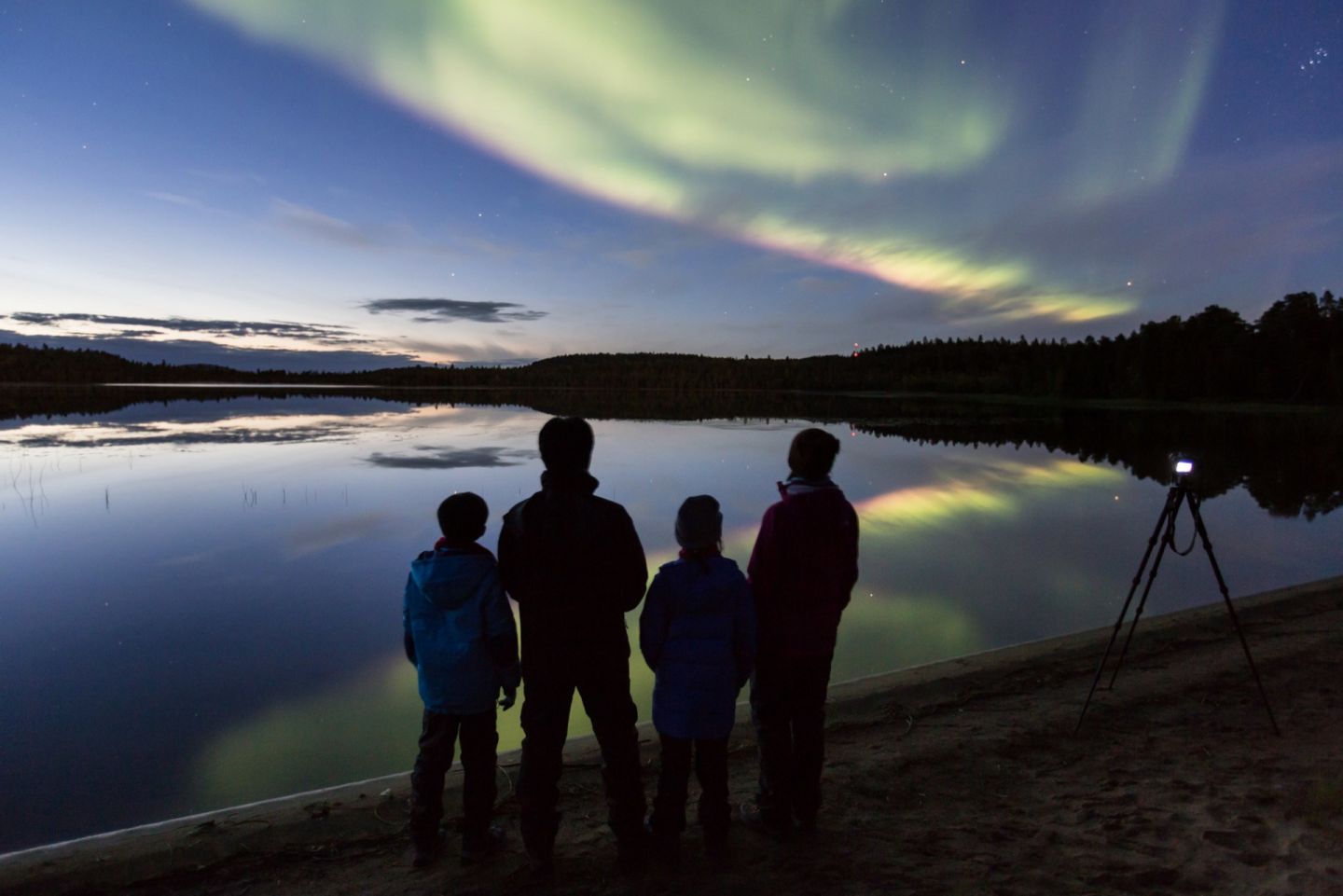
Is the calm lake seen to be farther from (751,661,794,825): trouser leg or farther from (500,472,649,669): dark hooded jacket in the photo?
(500,472,649,669): dark hooded jacket

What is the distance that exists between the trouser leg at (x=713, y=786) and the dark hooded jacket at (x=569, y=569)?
0.75 metres

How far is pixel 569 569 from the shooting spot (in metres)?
3.37

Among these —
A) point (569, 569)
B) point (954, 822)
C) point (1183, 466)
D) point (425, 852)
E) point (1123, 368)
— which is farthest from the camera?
point (1123, 368)

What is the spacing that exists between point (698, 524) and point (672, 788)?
1422 mm

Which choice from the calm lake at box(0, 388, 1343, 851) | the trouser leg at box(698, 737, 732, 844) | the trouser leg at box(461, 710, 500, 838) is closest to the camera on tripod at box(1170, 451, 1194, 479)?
the calm lake at box(0, 388, 1343, 851)

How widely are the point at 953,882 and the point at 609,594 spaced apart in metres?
2.21

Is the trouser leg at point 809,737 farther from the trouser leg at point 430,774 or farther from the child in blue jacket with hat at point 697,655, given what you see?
the trouser leg at point 430,774

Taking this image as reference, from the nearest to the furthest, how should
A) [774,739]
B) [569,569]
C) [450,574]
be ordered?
[569,569] → [450,574] → [774,739]

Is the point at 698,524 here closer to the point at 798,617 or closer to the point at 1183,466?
the point at 798,617

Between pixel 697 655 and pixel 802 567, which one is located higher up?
pixel 802 567

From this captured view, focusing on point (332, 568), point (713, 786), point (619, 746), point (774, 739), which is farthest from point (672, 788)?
point (332, 568)

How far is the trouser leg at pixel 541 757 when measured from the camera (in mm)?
3506

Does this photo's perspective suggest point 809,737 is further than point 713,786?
Yes

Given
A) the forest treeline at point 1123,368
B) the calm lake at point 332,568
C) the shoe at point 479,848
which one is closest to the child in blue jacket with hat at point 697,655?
the shoe at point 479,848
